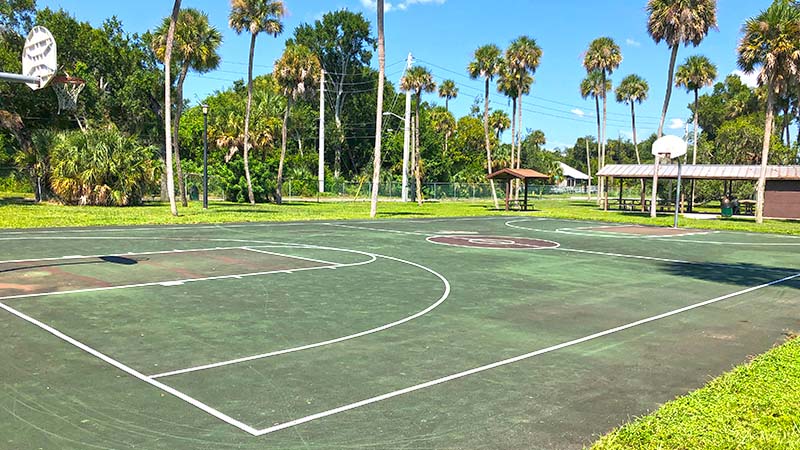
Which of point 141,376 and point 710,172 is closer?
point 141,376

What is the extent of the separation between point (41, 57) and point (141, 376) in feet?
20.1

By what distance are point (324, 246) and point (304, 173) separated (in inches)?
1686

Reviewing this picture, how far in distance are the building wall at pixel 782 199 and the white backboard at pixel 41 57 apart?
137 feet

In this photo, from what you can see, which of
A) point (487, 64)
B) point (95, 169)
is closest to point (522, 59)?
point (487, 64)

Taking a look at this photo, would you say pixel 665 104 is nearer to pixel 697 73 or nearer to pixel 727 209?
pixel 727 209

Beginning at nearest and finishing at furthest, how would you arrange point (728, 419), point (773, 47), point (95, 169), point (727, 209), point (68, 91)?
1. point (728, 419)
2. point (773, 47)
3. point (95, 169)
4. point (727, 209)
5. point (68, 91)

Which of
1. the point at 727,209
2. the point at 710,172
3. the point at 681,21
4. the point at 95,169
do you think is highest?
the point at 681,21

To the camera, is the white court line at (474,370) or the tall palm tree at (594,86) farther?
the tall palm tree at (594,86)

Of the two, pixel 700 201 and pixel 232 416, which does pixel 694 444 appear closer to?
pixel 232 416

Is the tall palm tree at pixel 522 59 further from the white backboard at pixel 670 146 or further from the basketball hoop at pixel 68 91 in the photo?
the basketball hoop at pixel 68 91

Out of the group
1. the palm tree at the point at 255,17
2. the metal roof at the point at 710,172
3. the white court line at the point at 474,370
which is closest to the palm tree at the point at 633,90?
the metal roof at the point at 710,172

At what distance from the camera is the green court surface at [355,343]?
207 inches

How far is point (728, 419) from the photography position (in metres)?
5.27

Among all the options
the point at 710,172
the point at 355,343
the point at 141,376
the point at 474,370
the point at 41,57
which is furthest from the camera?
the point at 710,172
